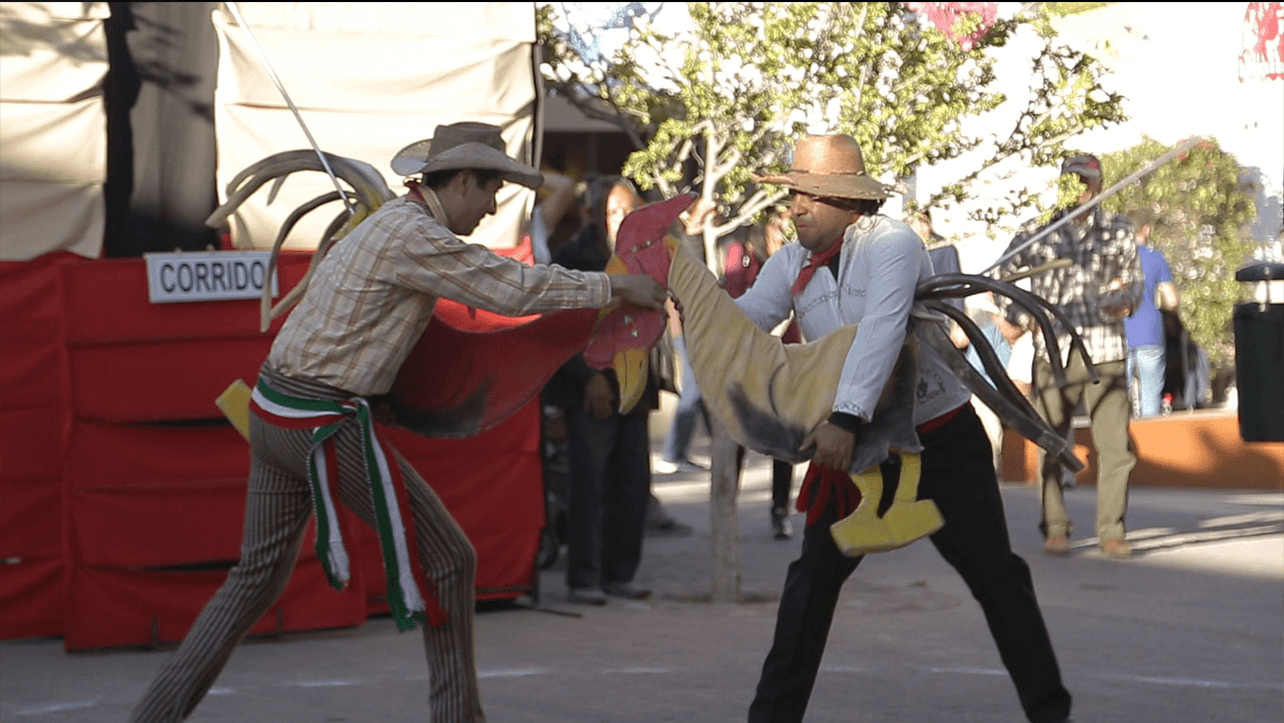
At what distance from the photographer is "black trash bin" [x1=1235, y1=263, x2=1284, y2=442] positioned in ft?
19.1

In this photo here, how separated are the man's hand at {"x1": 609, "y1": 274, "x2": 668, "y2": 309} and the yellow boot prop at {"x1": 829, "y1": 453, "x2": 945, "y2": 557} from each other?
837 millimetres

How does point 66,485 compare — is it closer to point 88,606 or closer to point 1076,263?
point 88,606

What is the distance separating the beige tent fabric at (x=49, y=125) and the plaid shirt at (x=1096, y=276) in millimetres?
4891

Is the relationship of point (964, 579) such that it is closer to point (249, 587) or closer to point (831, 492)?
point (831, 492)

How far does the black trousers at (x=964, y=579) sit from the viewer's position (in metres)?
5.20

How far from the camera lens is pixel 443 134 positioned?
5422 mm

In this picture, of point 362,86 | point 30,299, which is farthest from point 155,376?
point 362,86

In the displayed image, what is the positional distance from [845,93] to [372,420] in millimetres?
3542

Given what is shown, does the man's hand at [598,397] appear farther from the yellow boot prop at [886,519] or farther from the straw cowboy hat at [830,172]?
the yellow boot prop at [886,519]

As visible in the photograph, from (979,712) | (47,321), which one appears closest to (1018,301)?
(979,712)

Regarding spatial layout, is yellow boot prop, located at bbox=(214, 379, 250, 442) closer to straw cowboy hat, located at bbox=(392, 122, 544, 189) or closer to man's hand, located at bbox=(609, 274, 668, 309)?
straw cowboy hat, located at bbox=(392, 122, 544, 189)

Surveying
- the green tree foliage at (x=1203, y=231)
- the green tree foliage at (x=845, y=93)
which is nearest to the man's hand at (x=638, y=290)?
the green tree foliage at (x=845, y=93)

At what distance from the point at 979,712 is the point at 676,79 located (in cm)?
351

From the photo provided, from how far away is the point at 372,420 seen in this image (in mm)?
5195
